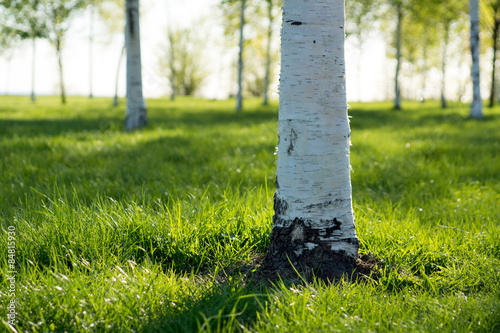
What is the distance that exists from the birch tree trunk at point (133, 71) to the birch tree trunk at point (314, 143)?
7270mm

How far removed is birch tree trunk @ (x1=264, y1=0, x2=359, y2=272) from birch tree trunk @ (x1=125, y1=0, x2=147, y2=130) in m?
7.27

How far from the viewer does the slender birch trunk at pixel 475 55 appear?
11.6 metres

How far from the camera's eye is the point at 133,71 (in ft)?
29.5

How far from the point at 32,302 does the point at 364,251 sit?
210 cm

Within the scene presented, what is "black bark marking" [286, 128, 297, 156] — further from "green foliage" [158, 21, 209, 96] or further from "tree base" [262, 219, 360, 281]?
"green foliage" [158, 21, 209, 96]

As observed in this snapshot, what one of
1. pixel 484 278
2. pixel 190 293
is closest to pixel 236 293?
pixel 190 293

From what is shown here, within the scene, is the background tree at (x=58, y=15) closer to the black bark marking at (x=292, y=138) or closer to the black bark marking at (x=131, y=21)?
the black bark marking at (x=131, y=21)

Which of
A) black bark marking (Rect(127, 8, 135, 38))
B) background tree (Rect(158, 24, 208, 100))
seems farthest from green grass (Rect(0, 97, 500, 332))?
background tree (Rect(158, 24, 208, 100))

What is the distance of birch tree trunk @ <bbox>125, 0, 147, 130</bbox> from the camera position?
8.78 meters

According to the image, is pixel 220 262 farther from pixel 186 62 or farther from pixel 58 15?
pixel 186 62

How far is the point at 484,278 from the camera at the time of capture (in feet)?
7.98

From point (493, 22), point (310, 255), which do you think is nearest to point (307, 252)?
point (310, 255)

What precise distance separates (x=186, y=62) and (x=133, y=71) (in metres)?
36.1

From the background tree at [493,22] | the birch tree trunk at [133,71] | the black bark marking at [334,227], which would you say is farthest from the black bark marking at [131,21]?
the background tree at [493,22]
